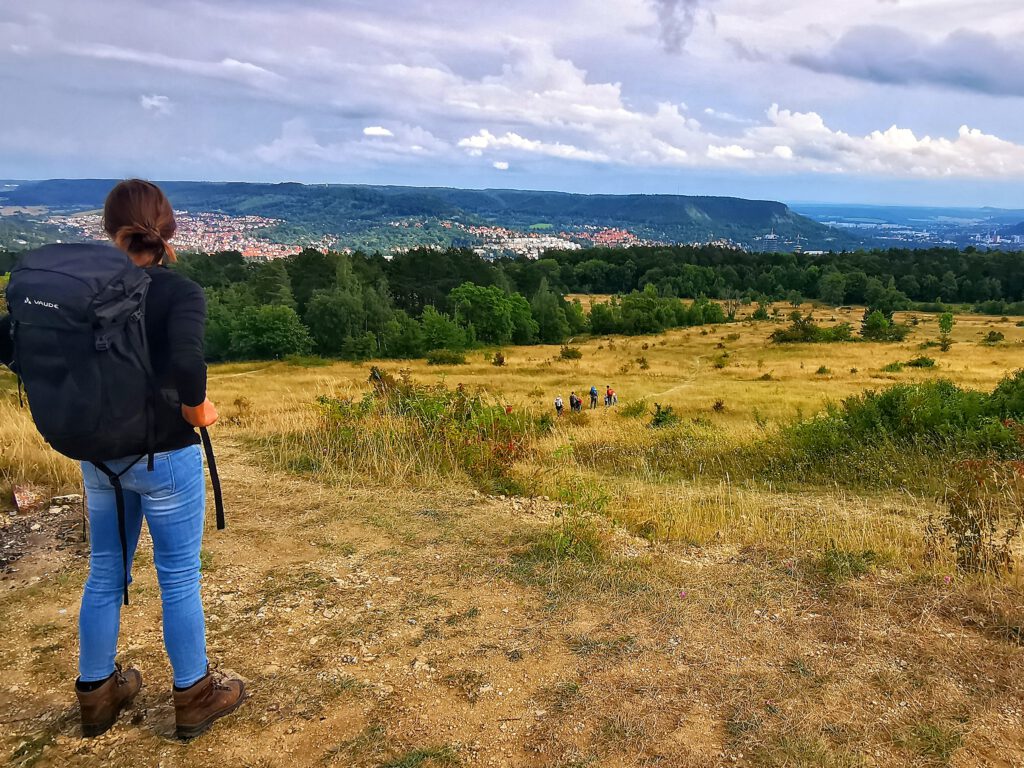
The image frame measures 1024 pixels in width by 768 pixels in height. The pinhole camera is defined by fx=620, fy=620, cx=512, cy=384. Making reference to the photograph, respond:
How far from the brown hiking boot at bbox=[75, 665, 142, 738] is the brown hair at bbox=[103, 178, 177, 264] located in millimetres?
1977

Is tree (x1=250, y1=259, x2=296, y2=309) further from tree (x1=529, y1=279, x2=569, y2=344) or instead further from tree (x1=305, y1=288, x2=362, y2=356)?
tree (x1=529, y1=279, x2=569, y2=344)

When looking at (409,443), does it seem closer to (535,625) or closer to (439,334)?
(535,625)

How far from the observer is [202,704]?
9.45 feet

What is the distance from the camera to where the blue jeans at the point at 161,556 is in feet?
8.67

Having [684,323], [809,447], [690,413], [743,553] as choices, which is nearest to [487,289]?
[684,323]

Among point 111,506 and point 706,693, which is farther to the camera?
point 706,693

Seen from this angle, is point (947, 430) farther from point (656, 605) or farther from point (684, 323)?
point (684, 323)

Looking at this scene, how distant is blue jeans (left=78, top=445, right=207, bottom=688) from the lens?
264 centimetres

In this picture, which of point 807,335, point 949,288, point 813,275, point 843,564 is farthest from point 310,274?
point 949,288

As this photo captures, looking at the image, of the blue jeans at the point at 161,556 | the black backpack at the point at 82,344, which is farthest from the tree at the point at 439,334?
the black backpack at the point at 82,344

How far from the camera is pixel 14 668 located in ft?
11.2

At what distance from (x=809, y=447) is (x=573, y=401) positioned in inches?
505

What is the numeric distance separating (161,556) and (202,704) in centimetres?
76

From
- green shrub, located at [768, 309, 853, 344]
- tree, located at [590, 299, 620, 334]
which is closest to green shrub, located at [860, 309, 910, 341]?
green shrub, located at [768, 309, 853, 344]
